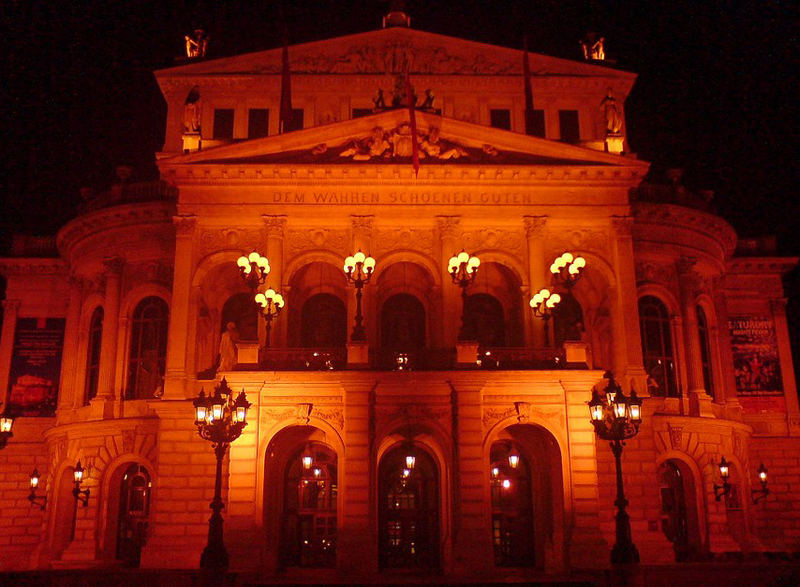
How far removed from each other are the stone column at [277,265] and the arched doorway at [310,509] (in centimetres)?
430

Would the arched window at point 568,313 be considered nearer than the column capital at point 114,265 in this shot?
Yes

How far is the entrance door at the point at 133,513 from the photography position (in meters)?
35.9

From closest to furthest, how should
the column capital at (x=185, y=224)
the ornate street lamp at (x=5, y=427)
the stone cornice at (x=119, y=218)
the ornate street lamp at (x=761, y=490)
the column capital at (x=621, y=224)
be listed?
the ornate street lamp at (x=5, y=427)
the column capital at (x=185, y=224)
the column capital at (x=621, y=224)
the stone cornice at (x=119, y=218)
the ornate street lamp at (x=761, y=490)

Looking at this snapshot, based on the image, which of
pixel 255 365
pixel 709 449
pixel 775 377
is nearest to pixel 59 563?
pixel 255 365

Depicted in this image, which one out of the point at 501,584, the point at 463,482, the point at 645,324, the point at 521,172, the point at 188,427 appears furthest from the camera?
the point at 645,324

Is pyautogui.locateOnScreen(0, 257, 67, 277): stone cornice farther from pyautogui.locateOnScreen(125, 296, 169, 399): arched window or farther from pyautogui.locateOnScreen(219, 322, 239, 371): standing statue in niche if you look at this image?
pyautogui.locateOnScreen(219, 322, 239, 371): standing statue in niche

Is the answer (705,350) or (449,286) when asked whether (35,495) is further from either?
(705,350)

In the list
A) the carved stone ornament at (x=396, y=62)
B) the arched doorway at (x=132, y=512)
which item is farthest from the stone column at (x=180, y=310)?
the carved stone ornament at (x=396, y=62)

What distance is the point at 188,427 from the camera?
1289 inches

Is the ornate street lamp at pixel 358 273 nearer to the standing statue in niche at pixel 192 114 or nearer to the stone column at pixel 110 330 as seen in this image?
the standing statue in niche at pixel 192 114

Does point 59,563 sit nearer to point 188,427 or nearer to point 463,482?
point 188,427

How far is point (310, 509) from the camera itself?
1325 inches

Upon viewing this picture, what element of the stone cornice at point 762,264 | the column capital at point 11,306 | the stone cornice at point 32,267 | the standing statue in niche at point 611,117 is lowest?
the column capital at point 11,306

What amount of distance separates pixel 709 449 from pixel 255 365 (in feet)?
63.4
